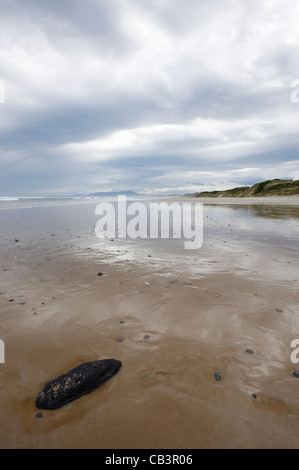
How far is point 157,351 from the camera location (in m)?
3.65

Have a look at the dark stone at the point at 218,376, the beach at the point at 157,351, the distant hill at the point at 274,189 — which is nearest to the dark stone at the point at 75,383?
the beach at the point at 157,351

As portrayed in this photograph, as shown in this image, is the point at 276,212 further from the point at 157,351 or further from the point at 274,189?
the point at 274,189

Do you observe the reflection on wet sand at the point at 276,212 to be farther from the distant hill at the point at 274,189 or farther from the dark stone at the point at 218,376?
the distant hill at the point at 274,189

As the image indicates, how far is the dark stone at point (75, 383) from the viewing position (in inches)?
108

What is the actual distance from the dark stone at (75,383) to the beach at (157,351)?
0.28 feet

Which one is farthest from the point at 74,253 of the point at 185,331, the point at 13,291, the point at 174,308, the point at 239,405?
the point at 239,405

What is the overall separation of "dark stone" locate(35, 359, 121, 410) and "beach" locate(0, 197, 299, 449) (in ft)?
0.28

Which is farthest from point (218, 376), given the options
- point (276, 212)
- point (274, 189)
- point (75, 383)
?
point (274, 189)

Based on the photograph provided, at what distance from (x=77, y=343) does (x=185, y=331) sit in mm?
1957

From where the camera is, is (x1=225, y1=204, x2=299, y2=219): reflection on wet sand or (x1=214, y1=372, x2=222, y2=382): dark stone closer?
(x1=214, y1=372, x2=222, y2=382): dark stone

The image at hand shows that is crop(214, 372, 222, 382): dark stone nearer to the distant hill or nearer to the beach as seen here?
the beach

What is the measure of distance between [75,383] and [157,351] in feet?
4.35

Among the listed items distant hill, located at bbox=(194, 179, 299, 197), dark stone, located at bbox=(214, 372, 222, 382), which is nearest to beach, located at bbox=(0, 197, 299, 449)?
dark stone, located at bbox=(214, 372, 222, 382)

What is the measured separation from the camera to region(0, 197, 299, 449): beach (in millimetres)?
2443
